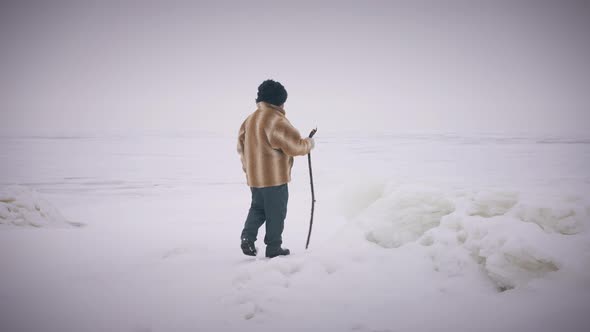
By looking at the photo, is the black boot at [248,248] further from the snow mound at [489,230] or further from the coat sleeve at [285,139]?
the snow mound at [489,230]

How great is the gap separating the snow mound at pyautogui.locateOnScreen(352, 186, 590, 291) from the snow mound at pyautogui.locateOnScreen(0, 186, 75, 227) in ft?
14.3

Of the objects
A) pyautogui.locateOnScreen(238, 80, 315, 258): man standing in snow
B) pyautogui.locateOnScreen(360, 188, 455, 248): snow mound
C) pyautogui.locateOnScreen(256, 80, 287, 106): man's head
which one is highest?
pyautogui.locateOnScreen(256, 80, 287, 106): man's head

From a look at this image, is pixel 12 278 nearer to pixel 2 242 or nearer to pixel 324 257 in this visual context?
pixel 2 242

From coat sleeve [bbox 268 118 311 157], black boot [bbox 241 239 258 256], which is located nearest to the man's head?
coat sleeve [bbox 268 118 311 157]

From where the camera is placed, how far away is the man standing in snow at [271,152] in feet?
10.9

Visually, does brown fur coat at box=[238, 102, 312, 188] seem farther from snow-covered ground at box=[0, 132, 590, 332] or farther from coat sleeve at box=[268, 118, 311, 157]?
snow-covered ground at box=[0, 132, 590, 332]

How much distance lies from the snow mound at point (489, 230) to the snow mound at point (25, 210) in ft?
14.3

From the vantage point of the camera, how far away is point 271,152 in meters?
3.39

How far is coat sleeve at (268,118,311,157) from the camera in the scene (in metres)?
3.29

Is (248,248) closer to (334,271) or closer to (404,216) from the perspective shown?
(334,271)

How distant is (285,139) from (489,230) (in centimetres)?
193

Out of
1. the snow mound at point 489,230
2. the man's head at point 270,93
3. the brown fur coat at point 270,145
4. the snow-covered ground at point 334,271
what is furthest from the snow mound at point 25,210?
the snow mound at point 489,230

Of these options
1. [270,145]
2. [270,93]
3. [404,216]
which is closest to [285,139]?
[270,145]

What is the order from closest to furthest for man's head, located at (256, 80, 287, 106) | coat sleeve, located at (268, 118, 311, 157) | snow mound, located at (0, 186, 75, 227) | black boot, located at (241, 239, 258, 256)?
coat sleeve, located at (268, 118, 311, 157) < man's head, located at (256, 80, 287, 106) < black boot, located at (241, 239, 258, 256) < snow mound, located at (0, 186, 75, 227)
